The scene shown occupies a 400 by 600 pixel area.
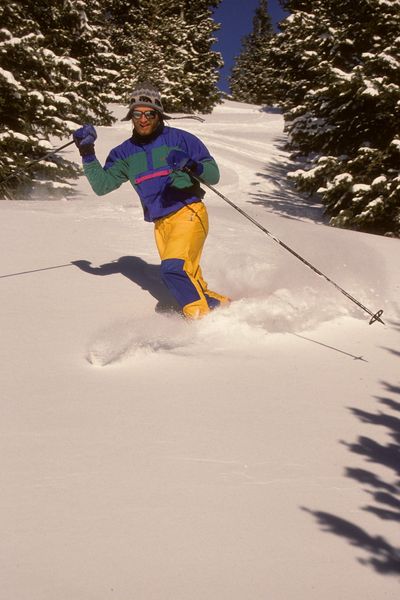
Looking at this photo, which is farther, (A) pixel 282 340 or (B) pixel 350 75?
(B) pixel 350 75

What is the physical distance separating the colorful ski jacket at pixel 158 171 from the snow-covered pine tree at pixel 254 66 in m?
42.8

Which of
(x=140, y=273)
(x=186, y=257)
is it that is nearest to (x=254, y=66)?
(x=140, y=273)

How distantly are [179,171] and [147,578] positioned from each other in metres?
3.19

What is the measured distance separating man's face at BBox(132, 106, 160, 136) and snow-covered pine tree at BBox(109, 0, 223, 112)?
1030 inches

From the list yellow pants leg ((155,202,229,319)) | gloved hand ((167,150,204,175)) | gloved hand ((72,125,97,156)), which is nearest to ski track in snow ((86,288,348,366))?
yellow pants leg ((155,202,229,319))

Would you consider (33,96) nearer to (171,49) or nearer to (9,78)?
(9,78)

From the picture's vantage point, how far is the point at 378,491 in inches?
82.4

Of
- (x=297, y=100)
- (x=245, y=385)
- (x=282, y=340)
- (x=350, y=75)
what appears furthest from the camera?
(x=297, y=100)

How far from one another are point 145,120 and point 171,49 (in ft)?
104

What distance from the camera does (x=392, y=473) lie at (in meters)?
2.22

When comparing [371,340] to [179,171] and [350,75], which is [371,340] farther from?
[350,75]

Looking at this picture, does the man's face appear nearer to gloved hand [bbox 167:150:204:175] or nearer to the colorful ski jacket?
the colorful ski jacket

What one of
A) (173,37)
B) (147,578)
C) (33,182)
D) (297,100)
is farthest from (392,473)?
(173,37)

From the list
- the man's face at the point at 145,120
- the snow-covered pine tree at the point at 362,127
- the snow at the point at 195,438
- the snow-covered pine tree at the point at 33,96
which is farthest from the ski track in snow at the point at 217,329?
the snow-covered pine tree at the point at 33,96
